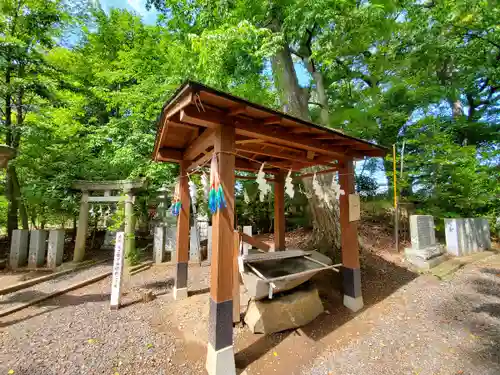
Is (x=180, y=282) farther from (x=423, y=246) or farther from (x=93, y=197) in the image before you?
(x=423, y=246)


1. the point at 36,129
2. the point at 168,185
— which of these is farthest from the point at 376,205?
the point at 36,129

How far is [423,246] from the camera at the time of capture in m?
6.90

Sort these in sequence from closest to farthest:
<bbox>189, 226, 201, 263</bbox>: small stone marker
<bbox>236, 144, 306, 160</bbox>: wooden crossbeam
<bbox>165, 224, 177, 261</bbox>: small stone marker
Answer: <bbox>236, 144, 306, 160</bbox>: wooden crossbeam → <bbox>189, 226, 201, 263</bbox>: small stone marker → <bbox>165, 224, 177, 261</bbox>: small stone marker

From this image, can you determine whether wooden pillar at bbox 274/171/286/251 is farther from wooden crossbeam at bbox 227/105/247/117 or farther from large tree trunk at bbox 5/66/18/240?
large tree trunk at bbox 5/66/18/240

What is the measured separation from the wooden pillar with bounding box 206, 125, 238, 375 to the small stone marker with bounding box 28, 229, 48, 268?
787 centimetres

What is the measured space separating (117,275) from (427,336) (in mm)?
5607

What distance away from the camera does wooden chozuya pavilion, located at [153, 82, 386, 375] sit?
2777 mm

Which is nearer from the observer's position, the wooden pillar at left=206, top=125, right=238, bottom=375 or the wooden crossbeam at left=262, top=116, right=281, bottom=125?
the wooden pillar at left=206, top=125, right=238, bottom=375

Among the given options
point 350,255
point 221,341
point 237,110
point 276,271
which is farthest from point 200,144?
point 350,255

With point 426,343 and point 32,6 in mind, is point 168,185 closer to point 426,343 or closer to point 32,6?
point 426,343

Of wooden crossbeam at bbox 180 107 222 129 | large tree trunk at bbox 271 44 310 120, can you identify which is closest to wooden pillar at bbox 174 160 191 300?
wooden crossbeam at bbox 180 107 222 129

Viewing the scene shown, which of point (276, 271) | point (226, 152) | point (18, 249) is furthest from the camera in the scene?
point (18, 249)

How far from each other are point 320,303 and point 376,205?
869 cm

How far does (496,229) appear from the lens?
9.89m
